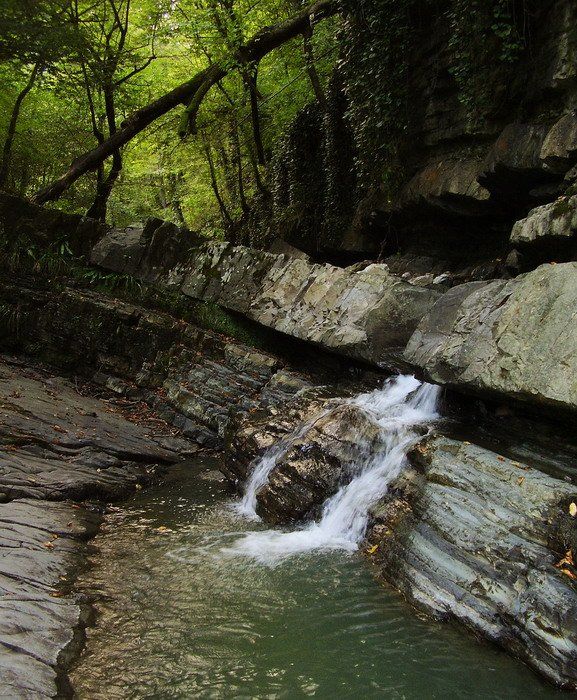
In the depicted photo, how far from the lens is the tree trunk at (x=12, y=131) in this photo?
12.6 metres

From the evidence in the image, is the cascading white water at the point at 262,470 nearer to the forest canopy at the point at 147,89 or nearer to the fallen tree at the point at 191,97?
the forest canopy at the point at 147,89

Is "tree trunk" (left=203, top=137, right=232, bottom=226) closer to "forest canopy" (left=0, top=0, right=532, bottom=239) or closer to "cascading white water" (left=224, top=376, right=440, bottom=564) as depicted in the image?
"forest canopy" (left=0, top=0, right=532, bottom=239)

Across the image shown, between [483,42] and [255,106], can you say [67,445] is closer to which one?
[483,42]

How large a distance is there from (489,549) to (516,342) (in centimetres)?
201

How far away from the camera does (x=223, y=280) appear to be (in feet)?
36.9

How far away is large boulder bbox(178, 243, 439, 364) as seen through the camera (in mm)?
8188

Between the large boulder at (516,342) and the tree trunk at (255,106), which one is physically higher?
the tree trunk at (255,106)

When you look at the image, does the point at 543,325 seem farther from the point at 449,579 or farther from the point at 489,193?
the point at 489,193

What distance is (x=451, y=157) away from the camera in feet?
32.2

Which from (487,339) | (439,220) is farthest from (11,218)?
(487,339)

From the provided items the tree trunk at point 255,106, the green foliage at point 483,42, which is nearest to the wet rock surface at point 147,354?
the green foliage at point 483,42

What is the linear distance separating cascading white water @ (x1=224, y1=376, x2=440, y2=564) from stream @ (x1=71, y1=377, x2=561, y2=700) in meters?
0.02

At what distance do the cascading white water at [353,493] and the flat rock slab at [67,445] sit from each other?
1924 mm

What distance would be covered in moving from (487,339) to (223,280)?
682 cm
